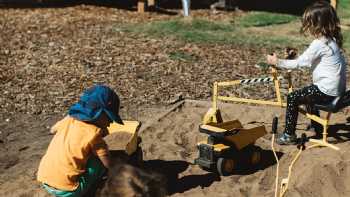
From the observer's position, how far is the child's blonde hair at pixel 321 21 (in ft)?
18.1

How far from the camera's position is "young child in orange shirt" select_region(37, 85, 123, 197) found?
4293 mm

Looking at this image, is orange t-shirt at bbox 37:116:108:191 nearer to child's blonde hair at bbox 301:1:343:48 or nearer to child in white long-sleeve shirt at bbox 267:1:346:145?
child in white long-sleeve shirt at bbox 267:1:346:145

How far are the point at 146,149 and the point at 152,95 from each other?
1.78 meters

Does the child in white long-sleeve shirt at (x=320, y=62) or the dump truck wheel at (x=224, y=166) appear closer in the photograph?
the dump truck wheel at (x=224, y=166)

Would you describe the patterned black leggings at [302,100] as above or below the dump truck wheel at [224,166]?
above

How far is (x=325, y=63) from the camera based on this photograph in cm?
566

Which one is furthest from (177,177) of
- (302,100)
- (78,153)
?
(302,100)

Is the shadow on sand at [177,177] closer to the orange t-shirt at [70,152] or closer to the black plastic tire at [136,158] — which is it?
the black plastic tire at [136,158]

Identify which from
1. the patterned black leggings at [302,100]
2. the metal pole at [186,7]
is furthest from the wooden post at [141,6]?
the patterned black leggings at [302,100]

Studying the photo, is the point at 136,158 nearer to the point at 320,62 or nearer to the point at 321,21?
the point at 320,62

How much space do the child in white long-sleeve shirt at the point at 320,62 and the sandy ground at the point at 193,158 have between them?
41 cm

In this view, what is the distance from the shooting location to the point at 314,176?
490 centimetres

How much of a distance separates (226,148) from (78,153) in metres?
1.34

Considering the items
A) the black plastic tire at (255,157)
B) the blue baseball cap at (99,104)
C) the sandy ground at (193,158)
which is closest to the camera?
the blue baseball cap at (99,104)
